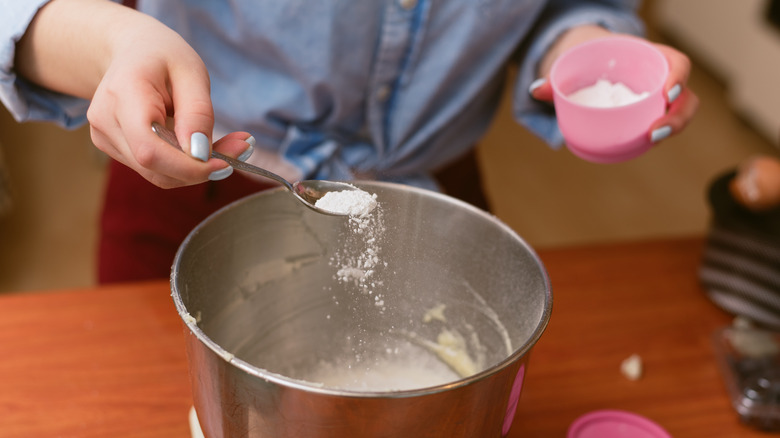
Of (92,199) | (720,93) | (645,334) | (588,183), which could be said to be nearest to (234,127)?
(645,334)

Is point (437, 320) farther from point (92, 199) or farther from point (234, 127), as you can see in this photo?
point (92, 199)

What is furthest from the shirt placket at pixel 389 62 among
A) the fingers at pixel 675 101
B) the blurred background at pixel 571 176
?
the blurred background at pixel 571 176

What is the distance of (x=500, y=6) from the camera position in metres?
0.81

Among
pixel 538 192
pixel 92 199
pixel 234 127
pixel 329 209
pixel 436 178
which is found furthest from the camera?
pixel 538 192

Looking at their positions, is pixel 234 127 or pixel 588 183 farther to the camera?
pixel 588 183

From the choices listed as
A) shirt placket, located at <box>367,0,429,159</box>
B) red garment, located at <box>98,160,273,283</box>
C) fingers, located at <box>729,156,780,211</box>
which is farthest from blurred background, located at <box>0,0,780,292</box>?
shirt placket, located at <box>367,0,429,159</box>

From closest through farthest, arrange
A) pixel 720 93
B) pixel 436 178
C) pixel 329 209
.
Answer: pixel 329 209 < pixel 436 178 < pixel 720 93

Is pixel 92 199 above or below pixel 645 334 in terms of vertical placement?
below

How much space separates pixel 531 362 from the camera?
751mm

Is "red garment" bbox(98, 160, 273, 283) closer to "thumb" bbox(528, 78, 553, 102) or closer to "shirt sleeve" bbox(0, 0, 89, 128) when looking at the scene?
"shirt sleeve" bbox(0, 0, 89, 128)

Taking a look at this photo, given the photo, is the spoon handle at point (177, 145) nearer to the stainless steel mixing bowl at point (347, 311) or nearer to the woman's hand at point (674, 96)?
the stainless steel mixing bowl at point (347, 311)

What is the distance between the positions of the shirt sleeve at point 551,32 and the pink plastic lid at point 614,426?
0.36m

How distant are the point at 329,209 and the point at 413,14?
13.3 inches

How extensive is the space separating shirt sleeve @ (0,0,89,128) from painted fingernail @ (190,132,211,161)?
0.26 metres
